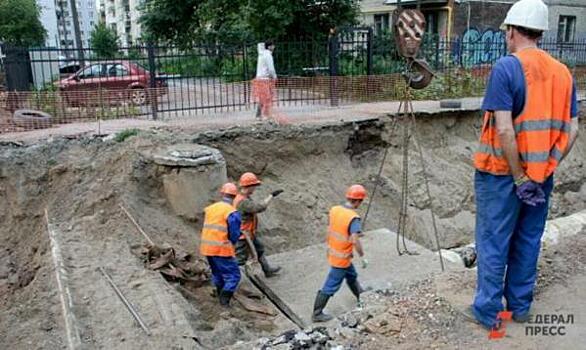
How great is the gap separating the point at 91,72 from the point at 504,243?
44.5 ft

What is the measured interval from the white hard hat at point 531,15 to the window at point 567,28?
89.6 feet

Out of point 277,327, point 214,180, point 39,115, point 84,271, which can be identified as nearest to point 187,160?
point 214,180

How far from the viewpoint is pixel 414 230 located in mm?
10680

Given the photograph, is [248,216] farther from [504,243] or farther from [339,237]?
[504,243]

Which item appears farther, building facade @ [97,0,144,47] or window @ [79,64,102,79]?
building facade @ [97,0,144,47]

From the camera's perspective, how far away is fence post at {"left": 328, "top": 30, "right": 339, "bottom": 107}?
46.8 ft

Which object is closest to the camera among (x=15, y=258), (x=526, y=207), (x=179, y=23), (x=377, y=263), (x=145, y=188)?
(x=526, y=207)

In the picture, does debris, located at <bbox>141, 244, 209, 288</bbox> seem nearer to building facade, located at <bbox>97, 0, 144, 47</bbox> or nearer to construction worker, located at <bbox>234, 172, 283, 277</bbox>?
construction worker, located at <bbox>234, 172, 283, 277</bbox>

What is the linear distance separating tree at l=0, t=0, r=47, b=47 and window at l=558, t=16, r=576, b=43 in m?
31.3

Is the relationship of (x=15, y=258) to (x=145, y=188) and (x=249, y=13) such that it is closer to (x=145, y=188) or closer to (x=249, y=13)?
(x=145, y=188)

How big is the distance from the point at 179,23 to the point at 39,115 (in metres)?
17.4

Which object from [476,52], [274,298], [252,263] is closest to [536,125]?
[274,298]

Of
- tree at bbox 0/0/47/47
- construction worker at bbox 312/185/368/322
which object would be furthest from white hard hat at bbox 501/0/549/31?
tree at bbox 0/0/47/47

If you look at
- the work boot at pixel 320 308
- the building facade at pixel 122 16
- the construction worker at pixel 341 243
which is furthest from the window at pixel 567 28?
the building facade at pixel 122 16
